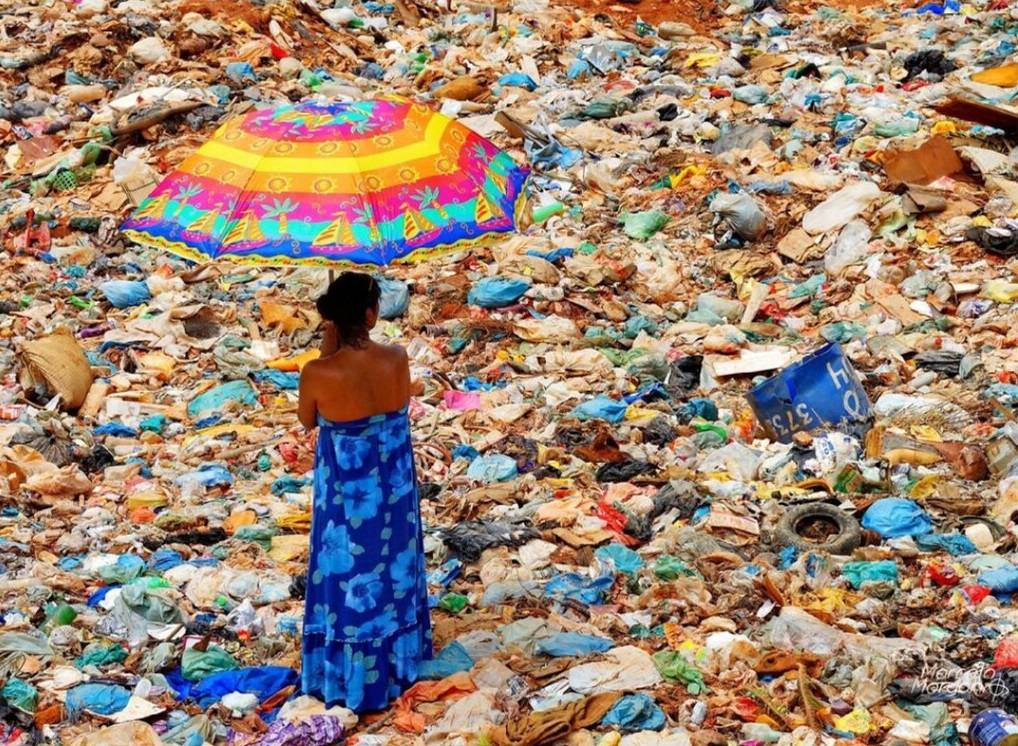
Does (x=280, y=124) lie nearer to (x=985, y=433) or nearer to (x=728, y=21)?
(x=985, y=433)

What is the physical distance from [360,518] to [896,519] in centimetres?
250

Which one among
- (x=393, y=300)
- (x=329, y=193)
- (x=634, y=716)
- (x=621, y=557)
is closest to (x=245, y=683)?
(x=634, y=716)

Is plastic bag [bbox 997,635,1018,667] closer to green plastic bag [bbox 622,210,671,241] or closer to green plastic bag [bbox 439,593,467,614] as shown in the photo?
green plastic bag [bbox 439,593,467,614]

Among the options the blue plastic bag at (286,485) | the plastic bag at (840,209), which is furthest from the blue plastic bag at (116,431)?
the plastic bag at (840,209)

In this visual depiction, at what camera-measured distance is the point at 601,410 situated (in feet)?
24.7

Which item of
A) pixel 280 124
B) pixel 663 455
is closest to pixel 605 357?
pixel 663 455

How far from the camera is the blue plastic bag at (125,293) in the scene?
940 centimetres

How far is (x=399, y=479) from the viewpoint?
4.51 meters

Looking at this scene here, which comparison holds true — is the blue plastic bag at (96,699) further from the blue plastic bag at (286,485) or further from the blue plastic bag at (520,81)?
the blue plastic bag at (520,81)

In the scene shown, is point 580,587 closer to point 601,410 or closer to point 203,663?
point 203,663

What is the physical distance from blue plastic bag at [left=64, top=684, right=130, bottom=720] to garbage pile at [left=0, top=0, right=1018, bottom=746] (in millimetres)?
16

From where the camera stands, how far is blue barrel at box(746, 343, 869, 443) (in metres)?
6.99

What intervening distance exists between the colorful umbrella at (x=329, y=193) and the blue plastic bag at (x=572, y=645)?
1.60 m

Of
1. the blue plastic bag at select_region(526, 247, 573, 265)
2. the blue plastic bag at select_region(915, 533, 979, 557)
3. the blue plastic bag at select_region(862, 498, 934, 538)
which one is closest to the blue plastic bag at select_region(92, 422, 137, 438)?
the blue plastic bag at select_region(526, 247, 573, 265)
